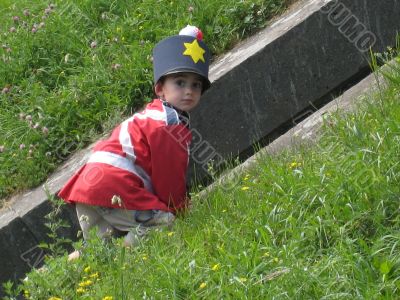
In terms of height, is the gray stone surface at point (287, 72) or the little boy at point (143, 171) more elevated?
the little boy at point (143, 171)

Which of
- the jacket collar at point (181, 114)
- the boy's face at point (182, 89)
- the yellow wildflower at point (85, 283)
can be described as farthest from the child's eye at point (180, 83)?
the yellow wildflower at point (85, 283)

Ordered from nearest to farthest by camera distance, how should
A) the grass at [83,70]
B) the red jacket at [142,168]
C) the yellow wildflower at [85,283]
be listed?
the yellow wildflower at [85,283] → the red jacket at [142,168] → the grass at [83,70]

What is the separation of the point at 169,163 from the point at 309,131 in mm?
811

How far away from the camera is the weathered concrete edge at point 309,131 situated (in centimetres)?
495

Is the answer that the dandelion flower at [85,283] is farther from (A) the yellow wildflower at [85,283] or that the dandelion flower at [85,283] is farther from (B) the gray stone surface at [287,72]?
(B) the gray stone surface at [287,72]

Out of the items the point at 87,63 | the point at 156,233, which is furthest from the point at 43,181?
the point at 156,233

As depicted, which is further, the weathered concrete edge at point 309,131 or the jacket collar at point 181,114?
the jacket collar at point 181,114

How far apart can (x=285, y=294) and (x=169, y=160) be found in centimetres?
180

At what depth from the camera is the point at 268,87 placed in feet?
20.7

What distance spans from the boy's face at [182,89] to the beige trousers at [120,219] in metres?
0.70

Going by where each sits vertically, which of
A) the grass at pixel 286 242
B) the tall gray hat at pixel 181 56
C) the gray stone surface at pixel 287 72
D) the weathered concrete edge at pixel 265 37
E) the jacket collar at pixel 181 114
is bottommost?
the gray stone surface at pixel 287 72

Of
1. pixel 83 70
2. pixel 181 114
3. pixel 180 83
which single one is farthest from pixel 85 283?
pixel 83 70

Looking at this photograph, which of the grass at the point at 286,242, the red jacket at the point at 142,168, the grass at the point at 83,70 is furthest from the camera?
the grass at the point at 83,70

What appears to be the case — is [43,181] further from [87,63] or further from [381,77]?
[381,77]
